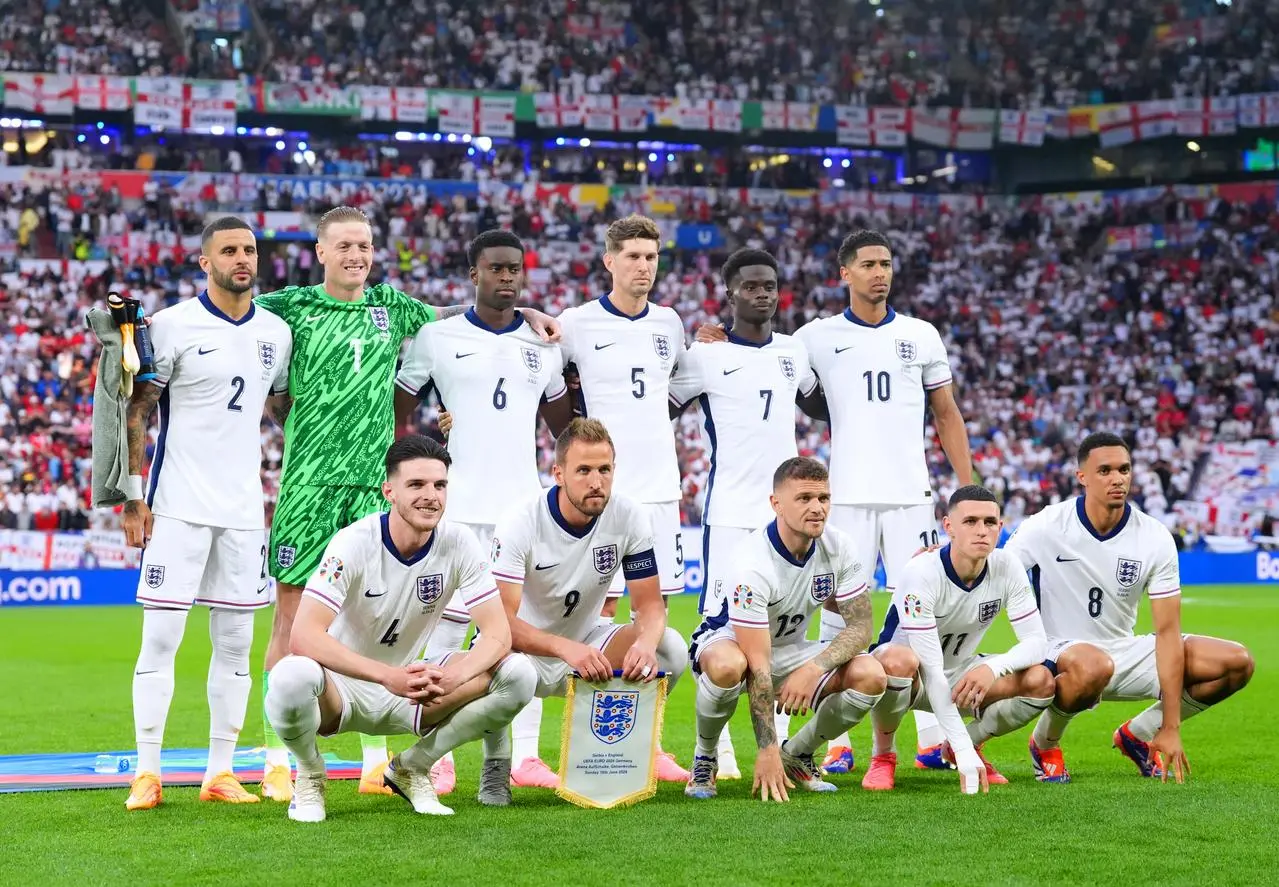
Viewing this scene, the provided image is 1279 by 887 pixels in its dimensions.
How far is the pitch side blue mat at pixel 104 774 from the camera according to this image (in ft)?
23.0

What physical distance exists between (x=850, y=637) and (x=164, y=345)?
3247 mm

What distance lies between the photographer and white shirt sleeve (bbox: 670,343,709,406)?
7.81m

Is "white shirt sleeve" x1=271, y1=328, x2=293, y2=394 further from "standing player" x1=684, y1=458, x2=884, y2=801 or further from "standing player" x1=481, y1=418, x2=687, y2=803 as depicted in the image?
"standing player" x1=684, y1=458, x2=884, y2=801

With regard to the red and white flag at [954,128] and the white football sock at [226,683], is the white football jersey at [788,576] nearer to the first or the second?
the white football sock at [226,683]

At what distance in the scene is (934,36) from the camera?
134 feet

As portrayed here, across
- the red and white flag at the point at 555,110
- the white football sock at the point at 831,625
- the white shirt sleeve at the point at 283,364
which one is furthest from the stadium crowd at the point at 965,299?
the white shirt sleeve at the point at 283,364

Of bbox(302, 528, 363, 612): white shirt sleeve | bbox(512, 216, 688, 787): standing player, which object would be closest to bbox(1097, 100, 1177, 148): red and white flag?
bbox(512, 216, 688, 787): standing player

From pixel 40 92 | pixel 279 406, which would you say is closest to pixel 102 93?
pixel 40 92

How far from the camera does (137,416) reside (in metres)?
6.57

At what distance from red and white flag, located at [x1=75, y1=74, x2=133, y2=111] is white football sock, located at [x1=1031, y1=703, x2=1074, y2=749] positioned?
100 feet

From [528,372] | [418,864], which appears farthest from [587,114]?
[418,864]

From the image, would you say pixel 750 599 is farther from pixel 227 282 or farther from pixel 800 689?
pixel 227 282

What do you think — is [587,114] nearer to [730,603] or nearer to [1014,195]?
[1014,195]

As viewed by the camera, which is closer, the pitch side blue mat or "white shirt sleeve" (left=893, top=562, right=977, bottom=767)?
"white shirt sleeve" (left=893, top=562, right=977, bottom=767)
